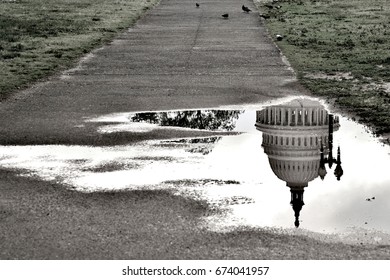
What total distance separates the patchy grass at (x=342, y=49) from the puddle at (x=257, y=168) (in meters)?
1.90

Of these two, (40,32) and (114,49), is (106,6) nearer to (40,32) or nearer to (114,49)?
(40,32)

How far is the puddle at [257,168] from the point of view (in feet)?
37.2

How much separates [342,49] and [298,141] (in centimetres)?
1429

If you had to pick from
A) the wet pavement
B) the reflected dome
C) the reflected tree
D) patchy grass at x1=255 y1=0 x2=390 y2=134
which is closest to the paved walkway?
the wet pavement

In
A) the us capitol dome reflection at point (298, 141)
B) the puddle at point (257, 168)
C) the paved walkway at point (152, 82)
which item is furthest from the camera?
the paved walkway at point (152, 82)

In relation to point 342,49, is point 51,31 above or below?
below

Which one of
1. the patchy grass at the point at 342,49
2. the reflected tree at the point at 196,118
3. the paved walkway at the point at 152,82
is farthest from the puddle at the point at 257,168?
the patchy grass at the point at 342,49

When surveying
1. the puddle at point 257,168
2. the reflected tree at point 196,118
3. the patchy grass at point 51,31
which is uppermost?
the puddle at point 257,168

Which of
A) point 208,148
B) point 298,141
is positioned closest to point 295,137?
point 298,141

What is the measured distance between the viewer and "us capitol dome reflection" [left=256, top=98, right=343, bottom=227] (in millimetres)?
13370

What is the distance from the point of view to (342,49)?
29.9 metres

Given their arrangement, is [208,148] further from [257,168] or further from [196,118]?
[196,118]

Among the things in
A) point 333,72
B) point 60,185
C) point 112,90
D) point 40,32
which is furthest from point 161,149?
point 40,32

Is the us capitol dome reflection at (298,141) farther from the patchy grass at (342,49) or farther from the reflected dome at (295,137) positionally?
the patchy grass at (342,49)
